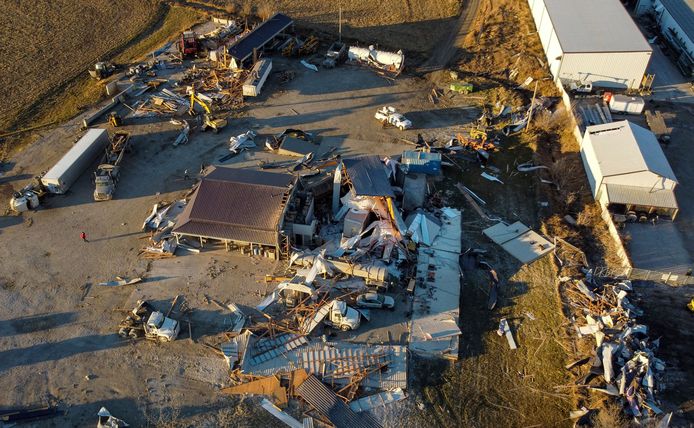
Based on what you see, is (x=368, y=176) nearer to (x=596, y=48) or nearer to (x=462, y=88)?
(x=462, y=88)

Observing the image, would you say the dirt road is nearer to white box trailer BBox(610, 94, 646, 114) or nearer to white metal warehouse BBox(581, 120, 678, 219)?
white box trailer BBox(610, 94, 646, 114)

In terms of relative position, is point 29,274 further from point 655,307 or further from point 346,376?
point 655,307

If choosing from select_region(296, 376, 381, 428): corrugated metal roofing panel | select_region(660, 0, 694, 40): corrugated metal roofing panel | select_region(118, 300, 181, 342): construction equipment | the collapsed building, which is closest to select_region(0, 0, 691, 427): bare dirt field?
select_region(118, 300, 181, 342): construction equipment

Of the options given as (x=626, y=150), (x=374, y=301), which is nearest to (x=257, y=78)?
(x=374, y=301)

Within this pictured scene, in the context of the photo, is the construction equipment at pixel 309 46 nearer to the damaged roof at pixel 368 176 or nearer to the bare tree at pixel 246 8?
the bare tree at pixel 246 8

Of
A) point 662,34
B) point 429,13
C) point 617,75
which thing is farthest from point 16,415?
point 662,34

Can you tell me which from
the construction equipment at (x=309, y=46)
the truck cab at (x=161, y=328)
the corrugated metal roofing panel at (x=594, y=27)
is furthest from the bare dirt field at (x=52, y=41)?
the corrugated metal roofing panel at (x=594, y=27)
